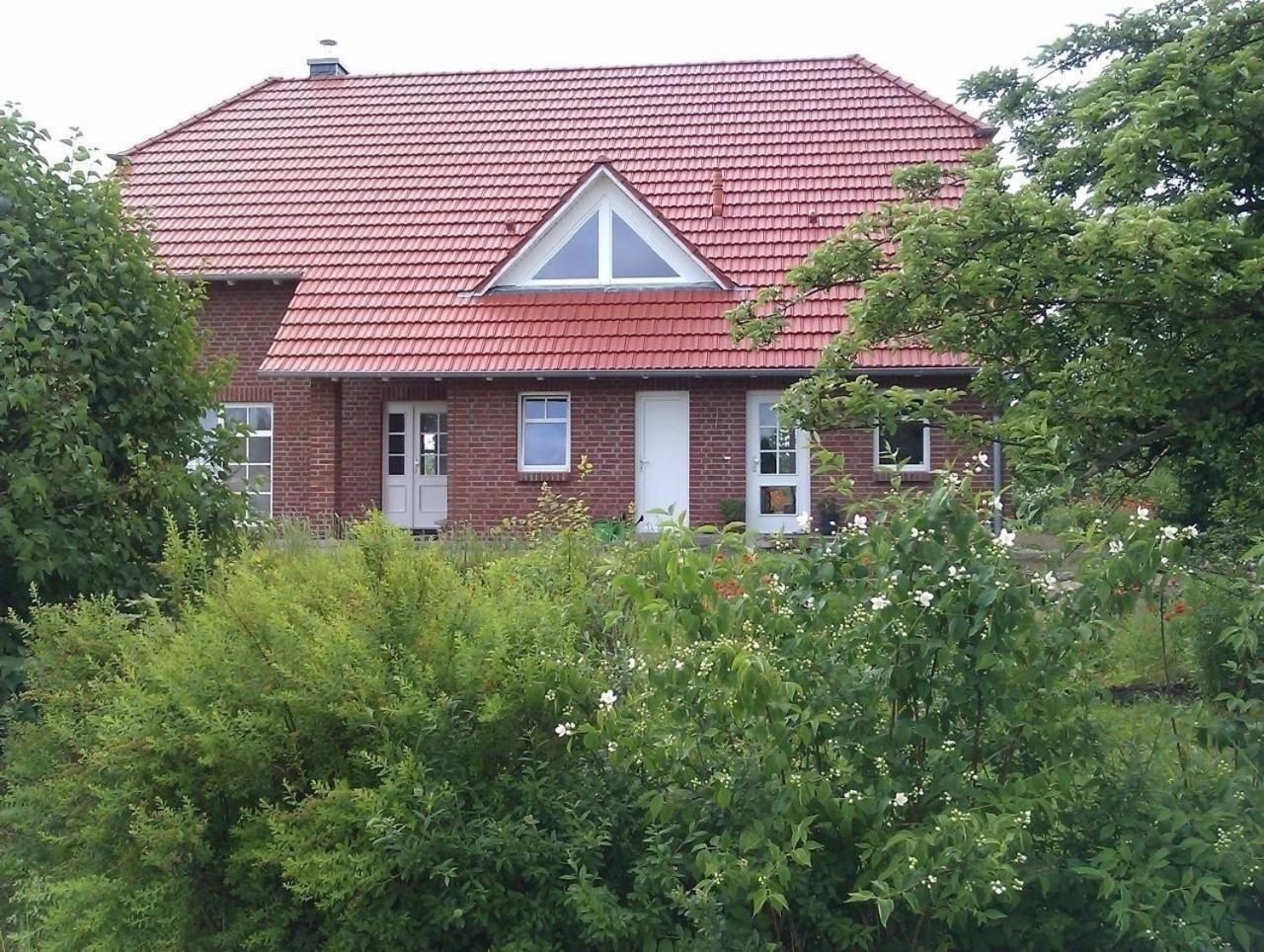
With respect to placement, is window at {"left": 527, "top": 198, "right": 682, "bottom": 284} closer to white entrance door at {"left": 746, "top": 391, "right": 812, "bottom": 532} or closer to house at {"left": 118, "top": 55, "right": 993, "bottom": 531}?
house at {"left": 118, "top": 55, "right": 993, "bottom": 531}

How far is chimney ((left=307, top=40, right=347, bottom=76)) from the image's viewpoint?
80.2 ft

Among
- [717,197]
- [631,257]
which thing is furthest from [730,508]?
[717,197]

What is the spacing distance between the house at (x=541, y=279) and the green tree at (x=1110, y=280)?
1008 centimetres

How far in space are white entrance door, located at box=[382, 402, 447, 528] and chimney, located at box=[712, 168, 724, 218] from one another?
5134 mm

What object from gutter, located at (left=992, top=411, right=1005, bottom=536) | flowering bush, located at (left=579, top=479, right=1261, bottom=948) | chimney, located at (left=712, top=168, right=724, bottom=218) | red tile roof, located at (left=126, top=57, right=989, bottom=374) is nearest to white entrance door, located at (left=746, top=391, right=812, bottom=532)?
red tile roof, located at (left=126, top=57, right=989, bottom=374)

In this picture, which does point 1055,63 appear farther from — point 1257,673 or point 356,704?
point 356,704

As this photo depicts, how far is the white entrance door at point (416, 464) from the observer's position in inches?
758

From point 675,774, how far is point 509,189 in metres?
17.5

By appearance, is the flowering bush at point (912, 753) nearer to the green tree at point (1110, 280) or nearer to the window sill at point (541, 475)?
the green tree at point (1110, 280)

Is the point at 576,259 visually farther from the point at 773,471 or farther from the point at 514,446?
the point at 773,471

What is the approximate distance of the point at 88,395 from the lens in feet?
16.8

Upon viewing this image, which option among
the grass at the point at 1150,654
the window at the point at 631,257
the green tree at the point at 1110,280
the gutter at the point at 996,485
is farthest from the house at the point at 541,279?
the green tree at the point at 1110,280

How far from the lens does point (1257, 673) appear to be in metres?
3.58

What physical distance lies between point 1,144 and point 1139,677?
6.74 meters
